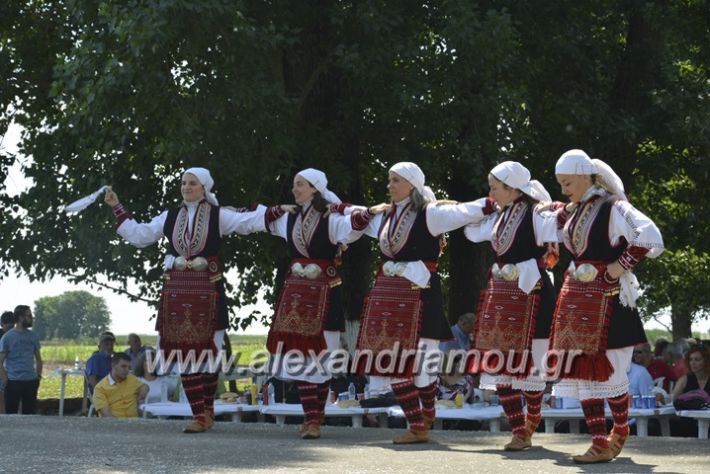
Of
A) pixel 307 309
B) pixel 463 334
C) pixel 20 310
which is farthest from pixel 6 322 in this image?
pixel 307 309

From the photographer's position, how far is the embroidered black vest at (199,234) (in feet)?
32.4

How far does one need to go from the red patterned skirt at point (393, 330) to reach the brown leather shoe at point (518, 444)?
→ 0.80 m

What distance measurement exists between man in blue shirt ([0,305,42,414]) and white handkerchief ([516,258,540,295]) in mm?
7925

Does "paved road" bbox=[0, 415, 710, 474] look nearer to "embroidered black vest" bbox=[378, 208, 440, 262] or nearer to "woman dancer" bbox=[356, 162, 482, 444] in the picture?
"woman dancer" bbox=[356, 162, 482, 444]

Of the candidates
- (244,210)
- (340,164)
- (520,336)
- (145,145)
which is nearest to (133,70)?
(145,145)

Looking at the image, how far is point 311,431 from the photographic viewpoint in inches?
379

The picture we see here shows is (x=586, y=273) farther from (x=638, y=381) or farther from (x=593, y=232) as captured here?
(x=638, y=381)

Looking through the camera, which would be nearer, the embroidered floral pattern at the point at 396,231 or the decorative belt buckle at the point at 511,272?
the decorative belt buckle at the point at 511,272

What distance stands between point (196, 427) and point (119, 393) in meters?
3.41

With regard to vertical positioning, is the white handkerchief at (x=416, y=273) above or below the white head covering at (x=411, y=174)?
below

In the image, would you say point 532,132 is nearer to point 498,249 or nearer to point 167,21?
point 167,21

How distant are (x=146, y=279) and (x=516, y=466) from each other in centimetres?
992

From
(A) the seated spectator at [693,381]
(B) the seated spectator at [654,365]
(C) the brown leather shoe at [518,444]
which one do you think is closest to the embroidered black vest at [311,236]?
(C) the brown leather shoe at [518,444]

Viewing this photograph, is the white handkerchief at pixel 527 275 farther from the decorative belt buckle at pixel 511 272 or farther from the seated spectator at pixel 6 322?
the seated spectator at pixel 6 322
